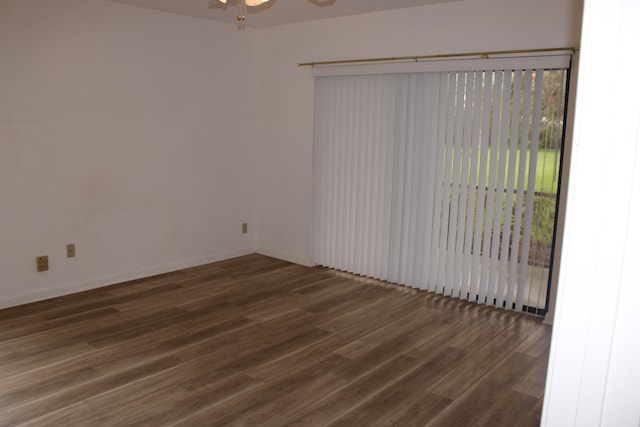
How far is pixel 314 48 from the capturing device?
17.5ft

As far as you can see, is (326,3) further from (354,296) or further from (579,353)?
(579,353)

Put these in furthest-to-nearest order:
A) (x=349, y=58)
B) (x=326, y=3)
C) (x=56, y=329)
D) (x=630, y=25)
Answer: (x=349, y=58), (x=326, y=3), (x=56, y=329), (x=630, y=25)

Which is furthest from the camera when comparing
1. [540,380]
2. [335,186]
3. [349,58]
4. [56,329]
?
[335,186]

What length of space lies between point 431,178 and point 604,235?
4.10 meters

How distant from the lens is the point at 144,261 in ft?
16.6

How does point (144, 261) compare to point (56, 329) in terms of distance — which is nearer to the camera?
point (56, 329)

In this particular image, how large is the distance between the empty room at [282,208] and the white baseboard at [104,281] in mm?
19

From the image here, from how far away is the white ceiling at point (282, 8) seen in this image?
14.4 ft

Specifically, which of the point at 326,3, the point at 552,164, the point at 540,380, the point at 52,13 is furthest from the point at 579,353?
the point at 52,13

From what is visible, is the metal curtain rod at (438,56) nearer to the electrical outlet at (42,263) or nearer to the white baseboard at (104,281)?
the white baseboard at (104,281)

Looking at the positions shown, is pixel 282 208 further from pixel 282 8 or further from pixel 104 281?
pixel 282 8

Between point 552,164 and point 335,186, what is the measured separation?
7.15 ft

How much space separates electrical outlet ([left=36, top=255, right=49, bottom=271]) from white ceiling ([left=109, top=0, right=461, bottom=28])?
232cm

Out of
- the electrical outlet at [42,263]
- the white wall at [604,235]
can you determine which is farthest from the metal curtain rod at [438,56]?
the white wall at [604,235]
